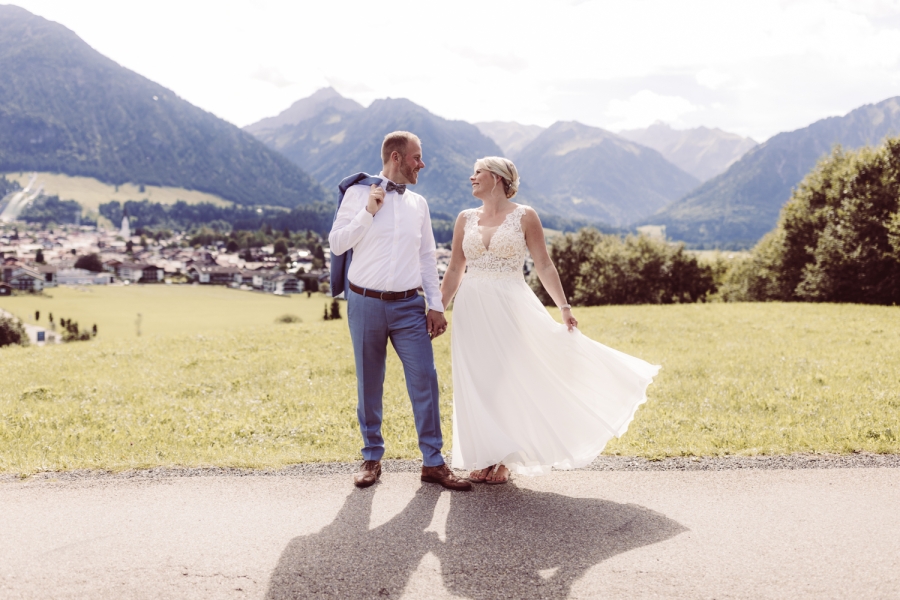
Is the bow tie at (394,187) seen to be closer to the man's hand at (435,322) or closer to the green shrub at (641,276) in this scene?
the man's hand at (435,322)

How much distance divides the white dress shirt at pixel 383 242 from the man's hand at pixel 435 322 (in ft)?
0.23

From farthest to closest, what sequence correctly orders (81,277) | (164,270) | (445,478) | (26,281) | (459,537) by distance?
1. (164,270)
2. (81,277)
3. (26,281)
4. (445,478)
5. (459,537)

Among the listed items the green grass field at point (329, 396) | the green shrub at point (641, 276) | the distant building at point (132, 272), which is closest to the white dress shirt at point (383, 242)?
the green grass field at point (329, 396)

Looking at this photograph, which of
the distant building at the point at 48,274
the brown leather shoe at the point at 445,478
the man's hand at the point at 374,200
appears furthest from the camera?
the distant building at the point at 48,274

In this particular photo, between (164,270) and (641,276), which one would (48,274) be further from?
(641,276)

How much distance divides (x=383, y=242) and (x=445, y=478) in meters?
2.35

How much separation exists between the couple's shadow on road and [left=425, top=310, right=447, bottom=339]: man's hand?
5.04 ft

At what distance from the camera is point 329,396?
36.1ft

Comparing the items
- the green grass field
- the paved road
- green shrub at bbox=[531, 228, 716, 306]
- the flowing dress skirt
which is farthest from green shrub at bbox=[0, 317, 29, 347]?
the flowing dress skirt

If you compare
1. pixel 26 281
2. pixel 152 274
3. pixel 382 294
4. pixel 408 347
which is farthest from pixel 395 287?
pixel 152 274

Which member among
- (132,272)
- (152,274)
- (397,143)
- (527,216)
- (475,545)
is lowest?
(152,274)

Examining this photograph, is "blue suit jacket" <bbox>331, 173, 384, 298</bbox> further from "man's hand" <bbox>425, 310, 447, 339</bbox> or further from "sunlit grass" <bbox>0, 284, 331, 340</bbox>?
"sunlit grass" <bbox>0, 284, 331, 340</bbox>

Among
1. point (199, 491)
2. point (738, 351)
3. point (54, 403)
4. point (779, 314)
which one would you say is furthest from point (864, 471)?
point (779, 314)

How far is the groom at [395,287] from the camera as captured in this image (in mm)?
5859
